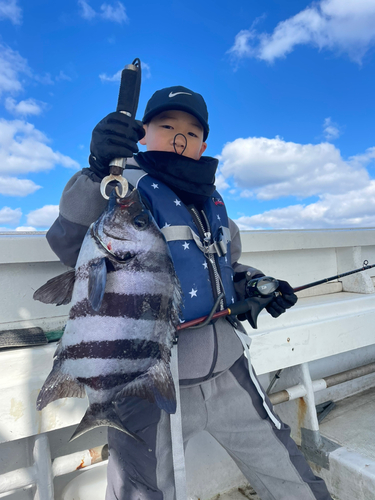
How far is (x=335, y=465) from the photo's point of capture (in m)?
2.58

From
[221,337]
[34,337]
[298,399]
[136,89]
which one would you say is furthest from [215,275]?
[298,399]

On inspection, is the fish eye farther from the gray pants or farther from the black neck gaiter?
the gray pants

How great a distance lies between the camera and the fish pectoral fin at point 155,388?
1.33 meters

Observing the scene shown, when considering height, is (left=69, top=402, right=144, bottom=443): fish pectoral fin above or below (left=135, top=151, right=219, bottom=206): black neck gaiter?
below

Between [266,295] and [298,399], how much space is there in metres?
1.59

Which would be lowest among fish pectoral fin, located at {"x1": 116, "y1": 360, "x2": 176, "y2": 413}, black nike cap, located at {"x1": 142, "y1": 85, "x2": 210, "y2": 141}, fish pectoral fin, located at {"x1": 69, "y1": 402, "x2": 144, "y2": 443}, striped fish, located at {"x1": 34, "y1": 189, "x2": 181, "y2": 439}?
fish pectoral fin, located at {"x1": 69, "y1": 402, "x2": 144, "y2": 443}

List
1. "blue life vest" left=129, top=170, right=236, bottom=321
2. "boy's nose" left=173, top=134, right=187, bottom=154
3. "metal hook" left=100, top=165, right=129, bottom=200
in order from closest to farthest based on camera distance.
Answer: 1. "metal hook" left=100, top=165, right=129, bottom=200
2. "blue life vest" left=129, top=170, right=236, bottom=321
3. "boy's nose" left=173, top=134, right=187, bottom=154

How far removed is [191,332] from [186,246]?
16.9 inches

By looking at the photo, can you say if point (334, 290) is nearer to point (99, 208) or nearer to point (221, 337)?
point (221, 337)

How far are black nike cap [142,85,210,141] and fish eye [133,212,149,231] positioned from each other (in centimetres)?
79

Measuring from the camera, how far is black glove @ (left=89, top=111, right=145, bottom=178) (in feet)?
4.39

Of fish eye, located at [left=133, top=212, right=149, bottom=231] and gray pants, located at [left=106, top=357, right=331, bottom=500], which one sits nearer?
fish eye, located at [left=133, top=212, right=149, bottom=231]

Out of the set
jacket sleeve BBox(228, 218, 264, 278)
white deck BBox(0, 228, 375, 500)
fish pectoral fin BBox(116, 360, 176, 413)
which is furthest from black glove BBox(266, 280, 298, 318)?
fish pectoral fin BBox(116, 360, 176, 413)

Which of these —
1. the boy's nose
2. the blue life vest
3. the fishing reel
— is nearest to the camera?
the blue life vest
